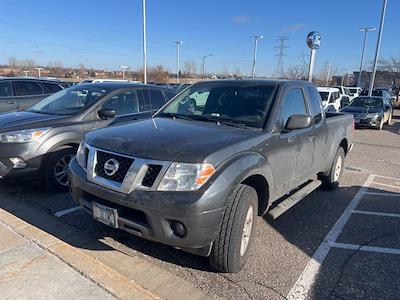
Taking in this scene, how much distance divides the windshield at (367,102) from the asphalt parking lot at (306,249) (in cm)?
1302

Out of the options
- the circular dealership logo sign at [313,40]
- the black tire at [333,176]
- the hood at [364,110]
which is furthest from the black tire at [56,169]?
the hood at [364,110]

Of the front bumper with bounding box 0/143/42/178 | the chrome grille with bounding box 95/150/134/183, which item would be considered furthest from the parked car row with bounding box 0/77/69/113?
the chrome grille with bounding box 95/150/134/183

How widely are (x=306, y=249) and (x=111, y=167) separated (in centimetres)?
225

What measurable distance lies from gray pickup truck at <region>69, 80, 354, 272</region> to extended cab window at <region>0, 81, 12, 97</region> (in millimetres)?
7114

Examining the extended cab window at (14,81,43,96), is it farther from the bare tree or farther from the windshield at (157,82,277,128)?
the bare tree

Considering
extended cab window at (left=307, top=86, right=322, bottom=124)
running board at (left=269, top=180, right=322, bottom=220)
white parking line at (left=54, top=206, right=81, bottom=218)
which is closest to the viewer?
running board at (left=269, top=180, right=322, bottom=220)

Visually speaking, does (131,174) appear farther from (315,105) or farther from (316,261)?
(315,105)

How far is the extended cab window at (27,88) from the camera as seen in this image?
9742mm

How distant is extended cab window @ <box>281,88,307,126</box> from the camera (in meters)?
3.98

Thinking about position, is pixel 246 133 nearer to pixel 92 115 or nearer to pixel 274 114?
pixel 274 114

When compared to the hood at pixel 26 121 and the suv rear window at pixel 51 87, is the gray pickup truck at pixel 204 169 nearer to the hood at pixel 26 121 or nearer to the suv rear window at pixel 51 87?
the hood at pixel 26 121

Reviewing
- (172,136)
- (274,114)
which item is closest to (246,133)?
(274,114)

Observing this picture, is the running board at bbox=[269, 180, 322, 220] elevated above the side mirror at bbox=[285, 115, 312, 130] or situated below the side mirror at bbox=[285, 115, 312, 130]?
below

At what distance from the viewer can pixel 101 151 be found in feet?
10.4
